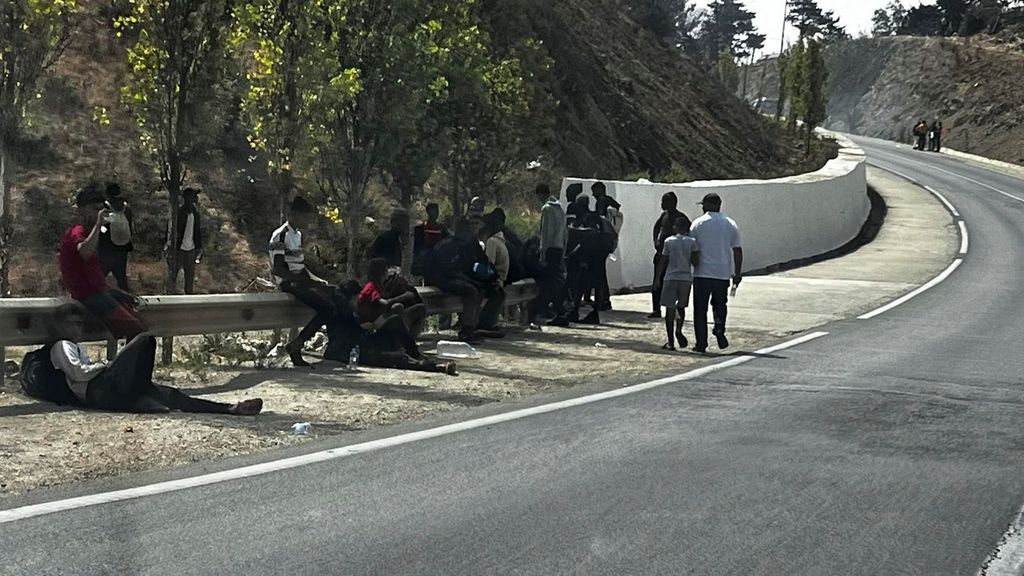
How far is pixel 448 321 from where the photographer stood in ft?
55.8

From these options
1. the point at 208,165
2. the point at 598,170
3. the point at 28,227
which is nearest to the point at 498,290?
the point at 28,227

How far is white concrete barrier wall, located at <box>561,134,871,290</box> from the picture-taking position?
23109 mm

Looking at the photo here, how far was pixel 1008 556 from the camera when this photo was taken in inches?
246

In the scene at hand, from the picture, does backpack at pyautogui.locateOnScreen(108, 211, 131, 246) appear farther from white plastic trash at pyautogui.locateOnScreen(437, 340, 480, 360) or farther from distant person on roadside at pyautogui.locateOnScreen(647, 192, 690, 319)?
distant person on roadside at pyautogui.locateOnScreen(647, 192, 690, 319)

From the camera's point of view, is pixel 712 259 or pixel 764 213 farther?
pixel 764 213

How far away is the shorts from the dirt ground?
600mm

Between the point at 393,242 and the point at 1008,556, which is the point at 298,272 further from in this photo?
the point at 1008,556

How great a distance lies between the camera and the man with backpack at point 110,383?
31.3 feet

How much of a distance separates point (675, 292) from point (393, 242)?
130 inches

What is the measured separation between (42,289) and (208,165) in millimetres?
8742

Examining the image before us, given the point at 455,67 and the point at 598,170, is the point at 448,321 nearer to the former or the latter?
the point at 455,67

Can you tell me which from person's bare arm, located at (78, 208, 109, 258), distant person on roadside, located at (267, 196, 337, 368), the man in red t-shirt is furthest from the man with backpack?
distant person on roadside, located at (267, 196, 337, 368)

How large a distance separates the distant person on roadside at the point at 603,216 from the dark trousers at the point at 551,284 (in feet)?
2.79

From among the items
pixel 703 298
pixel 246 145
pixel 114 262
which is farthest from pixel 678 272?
pixel 246 145
